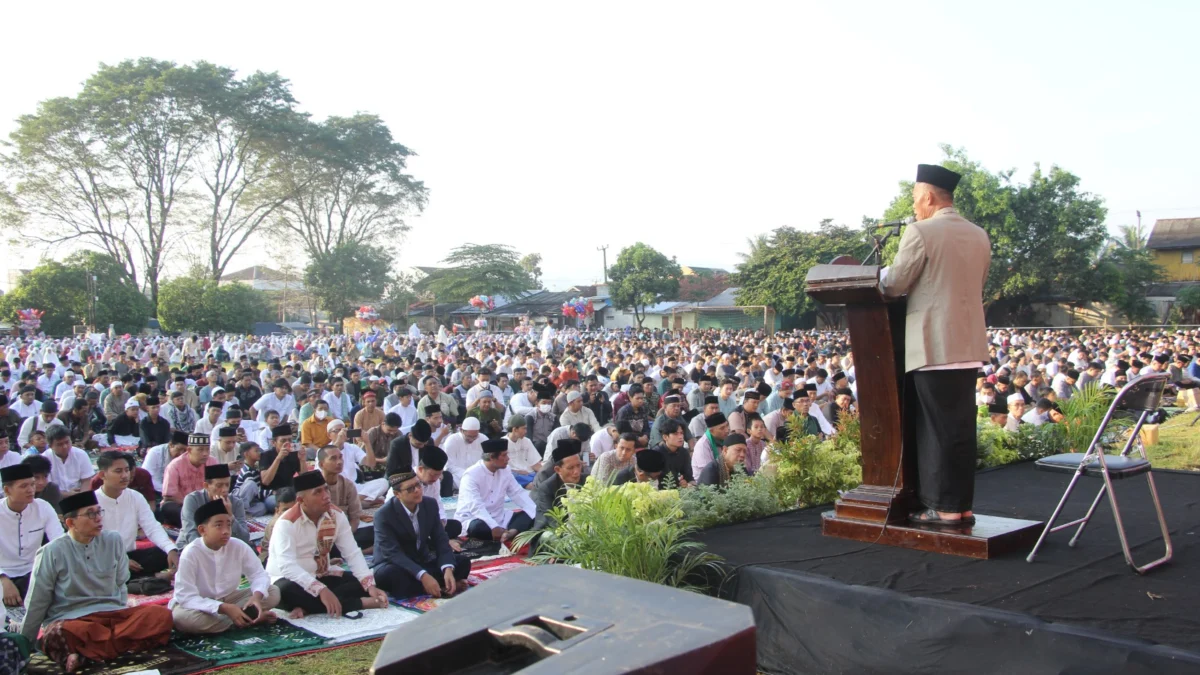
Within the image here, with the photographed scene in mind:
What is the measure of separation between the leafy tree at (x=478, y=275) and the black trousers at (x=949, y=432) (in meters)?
44.1

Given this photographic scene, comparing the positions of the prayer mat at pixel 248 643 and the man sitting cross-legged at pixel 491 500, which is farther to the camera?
the man sitting cross-legged at pixel 491 500

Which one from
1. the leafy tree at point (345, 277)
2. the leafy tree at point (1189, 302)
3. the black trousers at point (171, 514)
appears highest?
the leafy tree at point (345, 277)

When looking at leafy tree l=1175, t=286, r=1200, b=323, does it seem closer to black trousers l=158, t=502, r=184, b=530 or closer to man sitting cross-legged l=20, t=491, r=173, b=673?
black trousers l=158, t=502, r=184, b=530

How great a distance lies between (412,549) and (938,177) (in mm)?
3863

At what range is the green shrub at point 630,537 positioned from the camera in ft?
11.5

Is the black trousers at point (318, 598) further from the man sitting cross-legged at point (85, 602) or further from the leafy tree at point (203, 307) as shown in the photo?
the leafy tree at point (203, 307)

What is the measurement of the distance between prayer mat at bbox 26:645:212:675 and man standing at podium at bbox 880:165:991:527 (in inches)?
139

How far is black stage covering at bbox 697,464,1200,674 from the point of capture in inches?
95.5

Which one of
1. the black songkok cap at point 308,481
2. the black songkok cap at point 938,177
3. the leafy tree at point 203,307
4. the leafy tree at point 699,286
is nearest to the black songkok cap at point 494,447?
the black songkok cap at point 308,481

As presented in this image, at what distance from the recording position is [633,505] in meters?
3.82

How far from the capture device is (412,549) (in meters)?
5.56

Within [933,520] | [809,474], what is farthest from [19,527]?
[933,520]

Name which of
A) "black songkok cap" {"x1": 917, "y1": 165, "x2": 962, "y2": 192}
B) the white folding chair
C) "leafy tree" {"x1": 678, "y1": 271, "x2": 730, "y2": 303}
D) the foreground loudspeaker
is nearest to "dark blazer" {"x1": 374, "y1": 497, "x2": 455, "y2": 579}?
the white folding chair

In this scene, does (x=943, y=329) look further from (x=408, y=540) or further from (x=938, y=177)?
(x=408, y=540)
